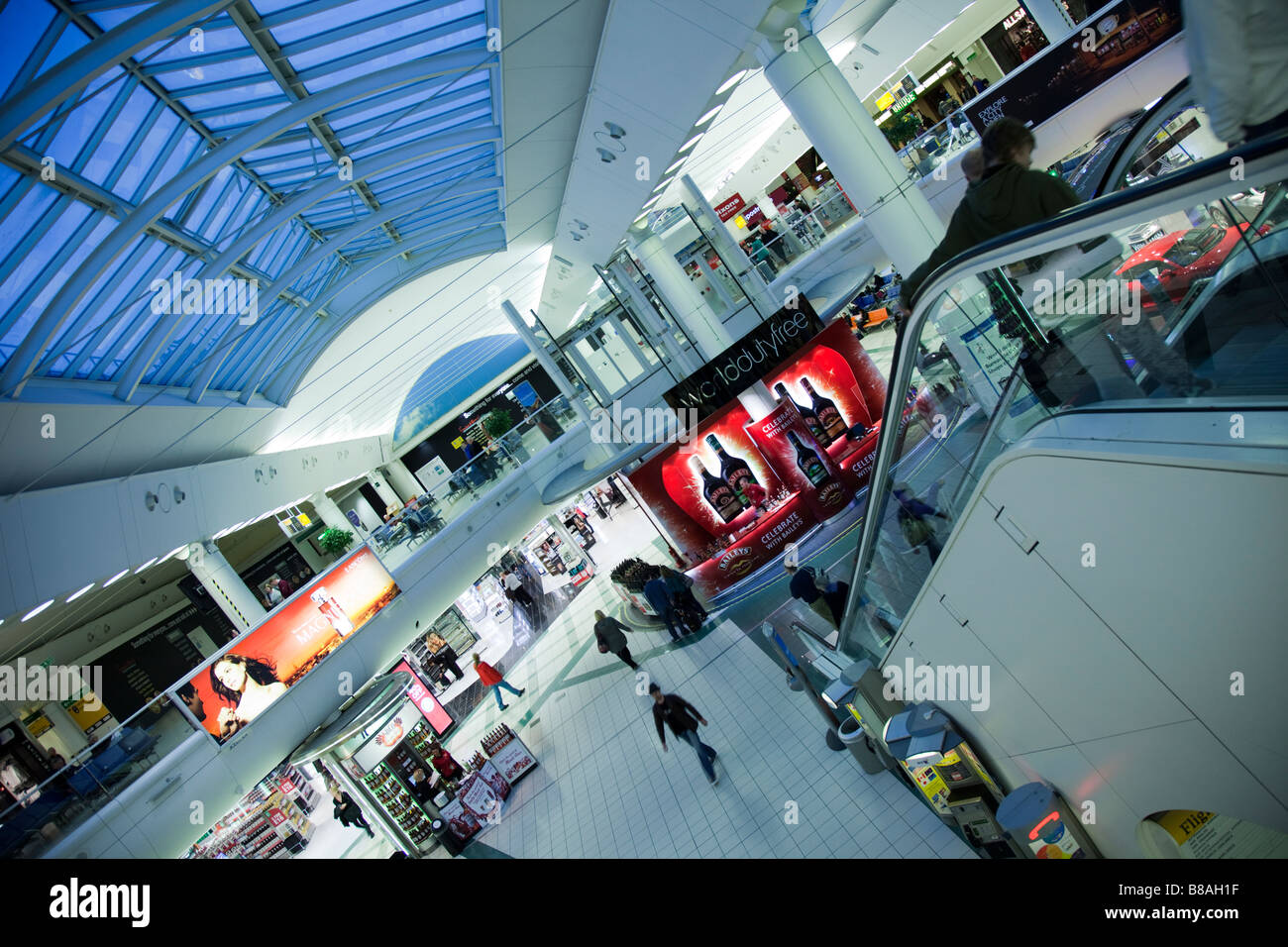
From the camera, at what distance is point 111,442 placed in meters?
12.5

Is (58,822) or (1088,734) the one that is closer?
(1088,734)

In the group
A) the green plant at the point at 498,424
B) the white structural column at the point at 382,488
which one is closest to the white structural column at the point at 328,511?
→ the green plant at the point at 498,424

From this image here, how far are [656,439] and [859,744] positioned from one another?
27.8 ft

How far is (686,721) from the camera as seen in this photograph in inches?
382

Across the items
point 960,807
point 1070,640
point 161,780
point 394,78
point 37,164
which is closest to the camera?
point 1070,640

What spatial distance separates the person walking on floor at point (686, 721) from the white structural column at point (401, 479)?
101 ft

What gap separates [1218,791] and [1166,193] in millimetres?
2661

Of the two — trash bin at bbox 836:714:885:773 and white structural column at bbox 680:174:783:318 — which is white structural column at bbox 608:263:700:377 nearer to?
white structural column at bbox 680:174:783:318

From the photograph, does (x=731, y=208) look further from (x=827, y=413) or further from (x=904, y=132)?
(x=827, y=413)

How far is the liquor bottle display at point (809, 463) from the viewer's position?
14.8 m

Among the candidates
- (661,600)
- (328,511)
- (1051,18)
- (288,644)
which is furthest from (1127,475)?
(328,511)

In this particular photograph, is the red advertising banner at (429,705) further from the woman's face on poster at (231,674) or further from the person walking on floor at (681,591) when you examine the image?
the person walking on floor at (681,591)

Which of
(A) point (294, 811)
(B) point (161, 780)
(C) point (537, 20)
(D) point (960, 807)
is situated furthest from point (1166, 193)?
(A) point (294, 811)

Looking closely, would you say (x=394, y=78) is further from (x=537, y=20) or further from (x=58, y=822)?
(x=58, y=822)
